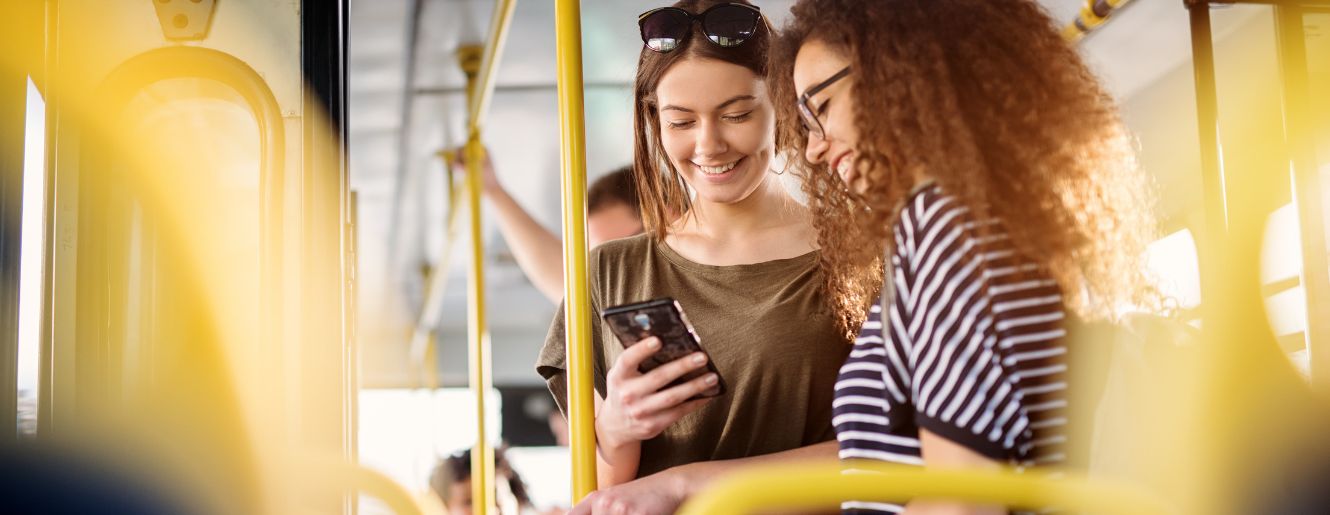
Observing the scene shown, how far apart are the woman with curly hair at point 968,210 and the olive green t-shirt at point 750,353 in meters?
0.29

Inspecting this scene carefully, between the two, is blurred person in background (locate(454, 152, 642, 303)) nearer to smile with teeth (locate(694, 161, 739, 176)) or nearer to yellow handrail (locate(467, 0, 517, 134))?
yellow handrail (locate(467, 0, 517, 134))

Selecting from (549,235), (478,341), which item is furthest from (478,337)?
(549,235)

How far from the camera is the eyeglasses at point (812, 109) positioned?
139cm

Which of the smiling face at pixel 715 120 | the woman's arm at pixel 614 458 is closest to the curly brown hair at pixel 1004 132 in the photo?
the smiling face at pixel 715 120

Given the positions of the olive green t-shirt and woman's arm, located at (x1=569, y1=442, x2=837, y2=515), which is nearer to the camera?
woman's arm, located at (x1=569, y1=442, x2=837, y2=515)

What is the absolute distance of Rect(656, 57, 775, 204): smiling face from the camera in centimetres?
175

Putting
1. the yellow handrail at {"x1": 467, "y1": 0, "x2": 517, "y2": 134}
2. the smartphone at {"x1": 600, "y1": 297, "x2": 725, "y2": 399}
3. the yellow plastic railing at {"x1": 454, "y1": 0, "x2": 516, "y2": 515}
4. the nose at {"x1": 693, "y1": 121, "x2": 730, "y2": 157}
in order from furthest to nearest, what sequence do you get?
the yellow plastic railing at {"x1": 454, "y1": 0, "x2": 516, "y2": 515}
the yellow handrail at {"x1": 467, "y1": 0, "x2": 517, "y2": 134}
the nose at {"x1": 693, "y1": 121, "x2": 730, "y2": 157}
the smartphone at {"x1": 600, "y1": 297, "x2": 725, "y2": 399}

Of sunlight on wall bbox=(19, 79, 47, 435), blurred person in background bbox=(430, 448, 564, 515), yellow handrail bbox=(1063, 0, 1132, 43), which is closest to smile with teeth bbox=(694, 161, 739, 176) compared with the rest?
yellow handrail bbox=(1063, 0, 1132, 43)

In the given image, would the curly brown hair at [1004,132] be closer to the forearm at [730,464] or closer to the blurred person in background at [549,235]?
the forearm at [730,464]

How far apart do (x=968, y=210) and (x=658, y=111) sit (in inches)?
28.1

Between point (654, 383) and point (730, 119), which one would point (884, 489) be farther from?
point (730, 119)

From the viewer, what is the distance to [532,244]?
12.2 ft

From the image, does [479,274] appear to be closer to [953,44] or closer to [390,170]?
[953,44]

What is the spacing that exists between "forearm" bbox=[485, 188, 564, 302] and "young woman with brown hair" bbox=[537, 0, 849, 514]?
1.70 meters
